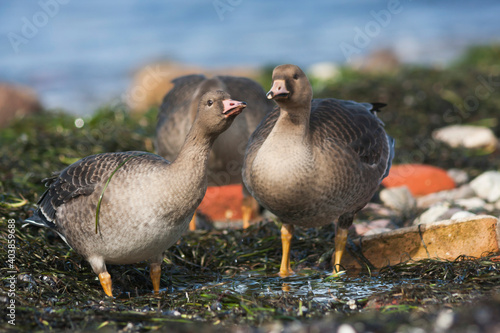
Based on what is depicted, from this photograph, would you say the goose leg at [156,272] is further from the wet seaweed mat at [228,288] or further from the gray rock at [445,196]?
the gray rock at [445,196]

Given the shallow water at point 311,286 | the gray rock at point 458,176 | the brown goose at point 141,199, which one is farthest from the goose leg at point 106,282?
the gray rock at point 458,176

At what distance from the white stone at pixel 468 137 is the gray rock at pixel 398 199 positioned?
233 cm

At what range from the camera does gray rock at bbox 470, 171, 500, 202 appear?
25.6 ft

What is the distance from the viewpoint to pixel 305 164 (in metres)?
5.58

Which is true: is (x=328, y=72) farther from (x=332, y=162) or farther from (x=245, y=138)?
(x=332, y=162)

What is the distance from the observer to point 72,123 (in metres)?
11.1

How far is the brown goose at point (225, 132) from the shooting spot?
25.4 ft

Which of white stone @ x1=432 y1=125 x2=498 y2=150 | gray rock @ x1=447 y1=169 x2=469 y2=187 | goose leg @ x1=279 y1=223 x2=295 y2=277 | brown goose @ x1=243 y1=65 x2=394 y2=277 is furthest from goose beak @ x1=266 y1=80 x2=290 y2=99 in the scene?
white stone @ x1=432 y1=125 x2=498 y2=150

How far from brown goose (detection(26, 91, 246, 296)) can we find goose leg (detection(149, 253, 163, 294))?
231 mm

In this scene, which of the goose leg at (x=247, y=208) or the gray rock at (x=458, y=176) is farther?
the gray rock at (x=458, y=176)

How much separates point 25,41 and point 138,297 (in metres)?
22.4

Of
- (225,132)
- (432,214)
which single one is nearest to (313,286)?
(432,214)

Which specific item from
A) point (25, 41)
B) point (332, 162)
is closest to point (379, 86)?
point (332, 162)

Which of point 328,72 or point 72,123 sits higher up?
point 328,72
